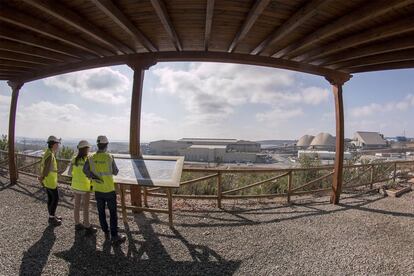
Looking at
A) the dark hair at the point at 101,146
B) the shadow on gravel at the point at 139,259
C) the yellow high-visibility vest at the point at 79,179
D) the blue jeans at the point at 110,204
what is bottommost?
the shadow on gravel at the point at 139,259

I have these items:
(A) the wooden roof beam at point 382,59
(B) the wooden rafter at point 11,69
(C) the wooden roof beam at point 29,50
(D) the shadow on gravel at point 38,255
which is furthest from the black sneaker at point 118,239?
(A) the wooden roof beam at point 382,59

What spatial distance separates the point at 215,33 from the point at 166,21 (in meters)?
1.18

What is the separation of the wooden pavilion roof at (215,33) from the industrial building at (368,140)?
52.9m

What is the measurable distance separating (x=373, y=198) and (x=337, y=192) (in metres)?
1.73

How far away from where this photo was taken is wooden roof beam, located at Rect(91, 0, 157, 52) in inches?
149

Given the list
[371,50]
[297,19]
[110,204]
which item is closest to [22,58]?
[110,204]

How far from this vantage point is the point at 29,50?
19.0 ft

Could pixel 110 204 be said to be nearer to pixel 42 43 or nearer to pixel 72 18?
pixel 72 18

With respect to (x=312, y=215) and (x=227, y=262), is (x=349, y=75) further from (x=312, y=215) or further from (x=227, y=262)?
(x=227, y=262)

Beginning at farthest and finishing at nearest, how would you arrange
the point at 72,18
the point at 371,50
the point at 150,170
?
the point at 371,50
the point at 150,170
the point at 72,18

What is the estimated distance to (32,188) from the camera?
27.2ft

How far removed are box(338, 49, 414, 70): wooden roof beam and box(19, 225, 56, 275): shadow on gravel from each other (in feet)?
24.3

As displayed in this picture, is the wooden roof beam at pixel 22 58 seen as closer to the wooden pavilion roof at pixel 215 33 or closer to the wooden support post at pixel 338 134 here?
the wooden pavilion roof at pixel 215 33

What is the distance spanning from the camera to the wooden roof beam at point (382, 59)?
18.1 ft
